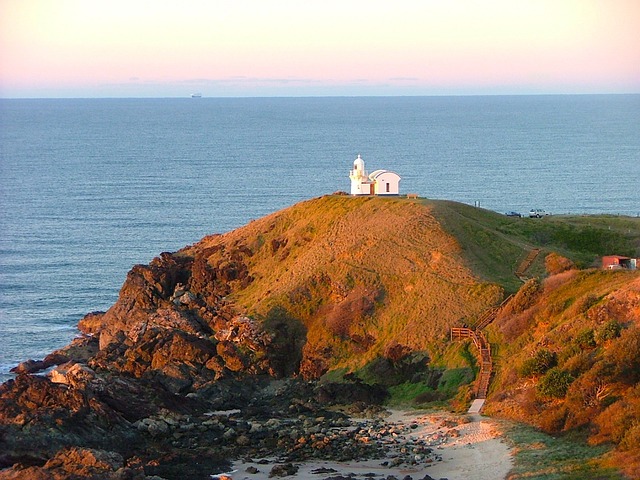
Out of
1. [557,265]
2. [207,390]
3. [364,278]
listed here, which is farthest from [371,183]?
[207,390]

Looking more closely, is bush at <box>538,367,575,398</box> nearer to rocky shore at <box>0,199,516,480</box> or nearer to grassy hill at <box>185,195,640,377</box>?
rocky shore at <box>0,199,516,480</box>

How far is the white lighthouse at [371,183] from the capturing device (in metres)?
89.2

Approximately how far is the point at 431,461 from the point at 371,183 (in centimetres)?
4074

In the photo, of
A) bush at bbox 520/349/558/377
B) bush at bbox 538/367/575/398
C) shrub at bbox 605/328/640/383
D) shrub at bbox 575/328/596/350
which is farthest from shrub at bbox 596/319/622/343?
bush at bbox 538/367/575/398

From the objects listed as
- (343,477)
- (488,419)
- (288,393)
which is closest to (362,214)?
(288,393)

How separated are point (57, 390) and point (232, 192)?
105 meters

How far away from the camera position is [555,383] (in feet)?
188

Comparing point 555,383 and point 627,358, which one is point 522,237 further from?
point 627,358

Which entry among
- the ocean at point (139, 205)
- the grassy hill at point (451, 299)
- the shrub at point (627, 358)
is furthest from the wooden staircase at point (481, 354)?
the ocean at point (139, 205)

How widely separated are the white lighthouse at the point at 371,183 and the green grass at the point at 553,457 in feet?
121

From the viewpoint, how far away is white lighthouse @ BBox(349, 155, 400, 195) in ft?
293

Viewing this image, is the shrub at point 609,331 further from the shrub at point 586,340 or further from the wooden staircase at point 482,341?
the wooden staircase at point 482,341

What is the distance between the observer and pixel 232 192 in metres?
162

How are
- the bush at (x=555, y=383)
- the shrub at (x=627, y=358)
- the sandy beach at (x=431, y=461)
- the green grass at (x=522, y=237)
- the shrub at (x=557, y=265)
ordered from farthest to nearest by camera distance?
1. the green grass at (x=522, y=237)
2. the shrub at (x=557, y=265)
3. the bush at (x=555, y=383)
4. the shrub at (x=627, y=358)
5. the sandy beach at (x=431, y=461)
